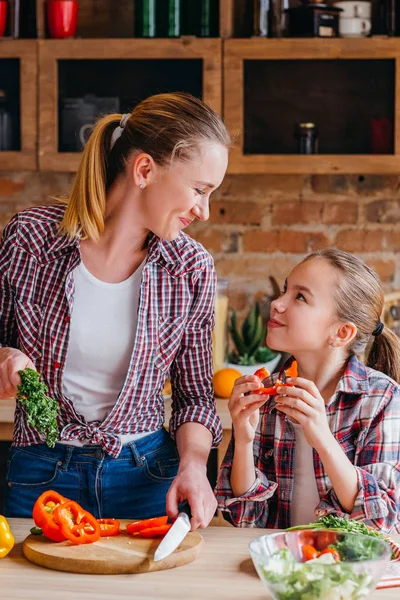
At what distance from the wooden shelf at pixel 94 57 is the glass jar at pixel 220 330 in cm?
63

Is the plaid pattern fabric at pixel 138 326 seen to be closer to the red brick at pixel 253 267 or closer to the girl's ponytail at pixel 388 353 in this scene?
the girl's ponytail at pixel 388 353

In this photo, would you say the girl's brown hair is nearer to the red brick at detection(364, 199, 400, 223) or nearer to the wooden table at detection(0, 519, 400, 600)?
→ the wooden table at detection(0, 519, 400, 600)

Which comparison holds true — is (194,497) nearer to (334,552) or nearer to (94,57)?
(334,552)

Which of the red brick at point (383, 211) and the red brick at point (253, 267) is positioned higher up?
the red brick at point (383, 211)

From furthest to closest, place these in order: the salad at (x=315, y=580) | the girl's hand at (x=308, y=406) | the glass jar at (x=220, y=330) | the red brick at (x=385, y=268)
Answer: the red brick at (x=385, y=268) → the glass jar at (x=220, y=330) → the girl's hand at (x=308, y=406) → the salad at (x=315, y=580)

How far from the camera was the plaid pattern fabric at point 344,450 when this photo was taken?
1795mm

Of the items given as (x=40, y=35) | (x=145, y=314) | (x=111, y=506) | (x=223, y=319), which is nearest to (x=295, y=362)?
(x=145, y=314)

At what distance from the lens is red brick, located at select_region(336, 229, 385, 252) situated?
3475mm

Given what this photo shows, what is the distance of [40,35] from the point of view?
126 inches

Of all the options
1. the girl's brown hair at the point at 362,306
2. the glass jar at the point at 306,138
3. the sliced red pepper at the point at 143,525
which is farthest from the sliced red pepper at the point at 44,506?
the glass jar at the point at 306,138

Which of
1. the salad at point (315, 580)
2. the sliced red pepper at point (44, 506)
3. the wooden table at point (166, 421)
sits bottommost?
the wooden table at point (166, 421)

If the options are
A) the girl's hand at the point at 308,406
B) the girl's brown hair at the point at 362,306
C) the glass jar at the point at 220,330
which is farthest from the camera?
the glass jar at the point at 220,330

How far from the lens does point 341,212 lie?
137 inches

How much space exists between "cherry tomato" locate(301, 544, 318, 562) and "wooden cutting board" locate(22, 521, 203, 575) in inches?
10.2
